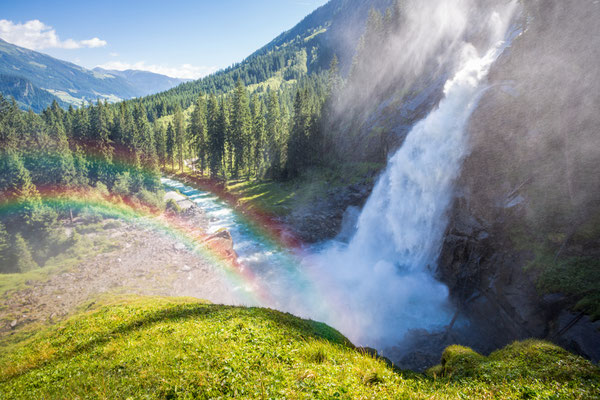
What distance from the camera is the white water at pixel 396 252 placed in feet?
89.5

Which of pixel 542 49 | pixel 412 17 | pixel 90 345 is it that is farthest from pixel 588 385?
pixel 412 17

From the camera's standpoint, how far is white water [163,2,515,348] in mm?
27266

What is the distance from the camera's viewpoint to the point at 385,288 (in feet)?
102

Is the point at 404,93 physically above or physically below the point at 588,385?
above

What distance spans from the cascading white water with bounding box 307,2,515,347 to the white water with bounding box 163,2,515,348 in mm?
113

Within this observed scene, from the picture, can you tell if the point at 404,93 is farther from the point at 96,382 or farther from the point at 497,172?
the point at 96,382

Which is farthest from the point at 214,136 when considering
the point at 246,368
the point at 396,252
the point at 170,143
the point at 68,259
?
the point at 246,368

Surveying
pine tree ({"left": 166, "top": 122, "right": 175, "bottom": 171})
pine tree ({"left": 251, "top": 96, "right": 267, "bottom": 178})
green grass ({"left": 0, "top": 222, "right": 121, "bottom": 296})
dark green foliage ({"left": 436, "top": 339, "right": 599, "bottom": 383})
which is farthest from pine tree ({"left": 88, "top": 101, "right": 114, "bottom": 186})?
dark green foliage ({"left": 436, "top": 339, "right": 599, "bottom": 383})

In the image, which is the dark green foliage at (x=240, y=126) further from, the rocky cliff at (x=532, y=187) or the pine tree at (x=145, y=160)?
the rocky cliff at (x=532, y=187)

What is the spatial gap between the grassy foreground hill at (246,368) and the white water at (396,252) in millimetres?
14817

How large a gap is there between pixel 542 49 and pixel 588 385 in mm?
35533

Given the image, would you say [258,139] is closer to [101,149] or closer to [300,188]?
[300,188]

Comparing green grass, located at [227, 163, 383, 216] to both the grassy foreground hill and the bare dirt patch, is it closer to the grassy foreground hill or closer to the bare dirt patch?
the bare dirt patch

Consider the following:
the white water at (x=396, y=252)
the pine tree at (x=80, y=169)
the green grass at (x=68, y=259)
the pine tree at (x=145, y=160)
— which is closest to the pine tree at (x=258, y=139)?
the pine tree at (x=145, y=160)
